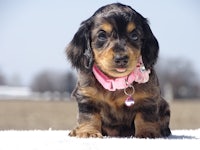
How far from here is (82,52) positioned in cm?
335

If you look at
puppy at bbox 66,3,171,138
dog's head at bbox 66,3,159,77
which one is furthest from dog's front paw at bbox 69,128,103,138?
dog's head at bbox 66,3,159,77

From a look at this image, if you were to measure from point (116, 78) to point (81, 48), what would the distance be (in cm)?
36

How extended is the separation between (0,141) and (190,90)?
56.2 m

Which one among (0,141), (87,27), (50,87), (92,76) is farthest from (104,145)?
(50,87)

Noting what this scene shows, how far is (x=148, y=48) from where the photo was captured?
3.35 m

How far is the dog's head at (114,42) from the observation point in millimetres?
2998

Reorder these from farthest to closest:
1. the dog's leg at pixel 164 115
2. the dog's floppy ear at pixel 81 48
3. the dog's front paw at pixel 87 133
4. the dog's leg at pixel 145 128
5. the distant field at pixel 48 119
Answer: the distant field at pixel 48 119 < the dog's leg at pixel 164 115 < the dog's floppy ear at pixel 81 48 < the dog's leg at pixel 145 128 < the dog's front paw at pixel 87 133

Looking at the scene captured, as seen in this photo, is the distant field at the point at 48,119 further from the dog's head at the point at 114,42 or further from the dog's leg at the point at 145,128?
the dog's leg at the point at 145,128

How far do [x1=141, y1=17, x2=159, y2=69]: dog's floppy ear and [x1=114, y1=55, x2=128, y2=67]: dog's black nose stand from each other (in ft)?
1.30

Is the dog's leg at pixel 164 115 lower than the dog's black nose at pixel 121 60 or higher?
lower

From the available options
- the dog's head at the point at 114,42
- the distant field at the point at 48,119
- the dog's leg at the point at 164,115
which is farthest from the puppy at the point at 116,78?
the distant field at the point at 48,119

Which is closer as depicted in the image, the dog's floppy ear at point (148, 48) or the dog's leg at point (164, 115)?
the dog's floppy ear at point (148, 48)

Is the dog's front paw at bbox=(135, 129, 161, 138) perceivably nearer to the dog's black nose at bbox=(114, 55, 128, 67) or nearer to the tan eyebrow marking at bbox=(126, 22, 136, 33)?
the dog's black nose at bbox=(114, 55, 128, 67)

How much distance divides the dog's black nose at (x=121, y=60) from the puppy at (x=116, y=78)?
0.10ft
